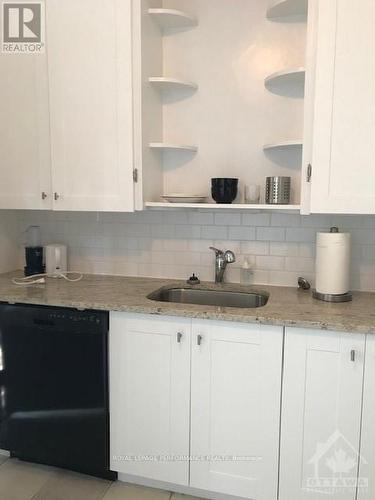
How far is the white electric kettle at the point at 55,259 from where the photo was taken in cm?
259

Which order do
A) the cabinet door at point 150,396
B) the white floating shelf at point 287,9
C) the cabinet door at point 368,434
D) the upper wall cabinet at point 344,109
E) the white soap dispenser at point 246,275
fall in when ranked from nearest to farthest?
the cabinet door at point 368,434 < the upper wall cabinet at point 344,109 < the cabinet door at point 150,396 < the white floating shelf at point 287,9 < the white soap dispenser at point 246,275

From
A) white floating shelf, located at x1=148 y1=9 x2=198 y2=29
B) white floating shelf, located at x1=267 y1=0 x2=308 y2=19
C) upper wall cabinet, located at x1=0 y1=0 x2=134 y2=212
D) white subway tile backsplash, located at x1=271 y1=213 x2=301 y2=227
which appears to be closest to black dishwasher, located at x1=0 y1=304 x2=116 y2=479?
upper wall cabinet, located at x1=0 y1=0 x2=134 y2=212

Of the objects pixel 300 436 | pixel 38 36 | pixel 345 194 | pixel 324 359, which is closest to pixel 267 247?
pixel 345 194

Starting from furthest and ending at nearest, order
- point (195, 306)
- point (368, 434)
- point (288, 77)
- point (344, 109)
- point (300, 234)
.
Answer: point (300, 234) < point (288, 77) < point (195, 306) < point (344, 109) < point (368, 434)

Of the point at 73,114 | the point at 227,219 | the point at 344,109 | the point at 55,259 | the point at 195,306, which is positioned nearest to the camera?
the point at 344,109

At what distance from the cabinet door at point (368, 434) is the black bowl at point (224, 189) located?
99cm

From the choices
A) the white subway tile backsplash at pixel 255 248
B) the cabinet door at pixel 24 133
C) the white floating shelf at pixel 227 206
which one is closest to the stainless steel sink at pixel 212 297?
the white subway tile backsplash at pixel 255 248

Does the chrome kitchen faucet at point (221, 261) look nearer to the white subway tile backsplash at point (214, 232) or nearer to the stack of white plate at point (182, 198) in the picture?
the white subway tile backsplash at point (214, 232)

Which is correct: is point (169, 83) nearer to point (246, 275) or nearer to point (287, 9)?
point (287, 9)

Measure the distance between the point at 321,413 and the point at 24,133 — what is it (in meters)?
2.07

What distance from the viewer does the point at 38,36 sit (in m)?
2.23

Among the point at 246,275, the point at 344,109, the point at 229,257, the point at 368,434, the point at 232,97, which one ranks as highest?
the point at 232,97

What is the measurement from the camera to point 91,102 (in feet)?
7.13

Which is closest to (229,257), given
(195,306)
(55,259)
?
(195,306)
